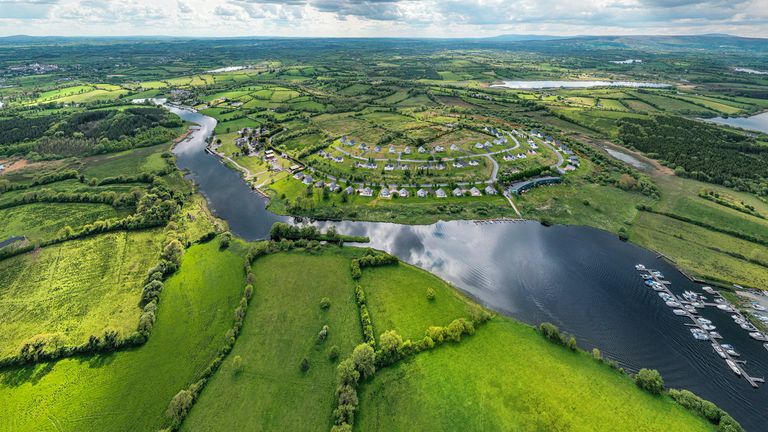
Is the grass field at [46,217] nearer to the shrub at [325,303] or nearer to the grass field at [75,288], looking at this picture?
the grass field at [75,288]

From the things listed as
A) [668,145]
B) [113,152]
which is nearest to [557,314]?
[668,145]

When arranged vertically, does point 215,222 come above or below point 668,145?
below

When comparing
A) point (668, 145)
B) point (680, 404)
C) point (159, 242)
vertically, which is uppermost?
point (668, 145)

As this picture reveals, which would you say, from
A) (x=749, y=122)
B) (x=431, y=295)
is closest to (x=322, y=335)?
(x=431, y=295)

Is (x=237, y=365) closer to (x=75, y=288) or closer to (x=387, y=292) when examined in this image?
(x=387, y=292)

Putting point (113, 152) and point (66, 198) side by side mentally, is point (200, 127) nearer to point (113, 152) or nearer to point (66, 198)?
point (113, 152)

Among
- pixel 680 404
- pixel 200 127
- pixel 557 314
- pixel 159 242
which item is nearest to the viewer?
pixel 680 404
